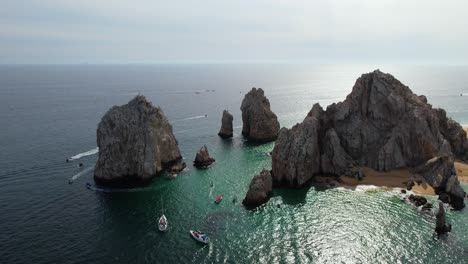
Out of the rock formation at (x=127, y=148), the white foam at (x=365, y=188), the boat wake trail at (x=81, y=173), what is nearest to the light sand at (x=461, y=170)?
the white foam at (x=365, y=188)

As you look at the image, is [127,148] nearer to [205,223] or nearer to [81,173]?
[81,173]

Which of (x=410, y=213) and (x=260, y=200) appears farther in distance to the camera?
(x=260, y=200)

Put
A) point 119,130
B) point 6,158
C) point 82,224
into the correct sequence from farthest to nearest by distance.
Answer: point 6,158 < point 119,130 < point 82,224

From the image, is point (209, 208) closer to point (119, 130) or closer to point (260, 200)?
point (260, 200)

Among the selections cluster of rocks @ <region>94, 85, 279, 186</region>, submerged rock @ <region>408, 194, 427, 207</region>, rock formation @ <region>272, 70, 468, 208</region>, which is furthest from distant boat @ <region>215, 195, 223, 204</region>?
submerged rock @ <region>408, 194, 427, 207</region>

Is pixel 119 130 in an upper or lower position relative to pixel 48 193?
upper

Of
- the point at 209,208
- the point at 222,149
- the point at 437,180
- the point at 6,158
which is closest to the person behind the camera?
the point at 209,208

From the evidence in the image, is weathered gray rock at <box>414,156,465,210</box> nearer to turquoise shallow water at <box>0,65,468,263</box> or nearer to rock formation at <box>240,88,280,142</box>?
turquoise shallow water at <box>0,65,468,263</box>

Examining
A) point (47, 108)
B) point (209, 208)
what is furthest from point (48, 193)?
point (47, 108)
